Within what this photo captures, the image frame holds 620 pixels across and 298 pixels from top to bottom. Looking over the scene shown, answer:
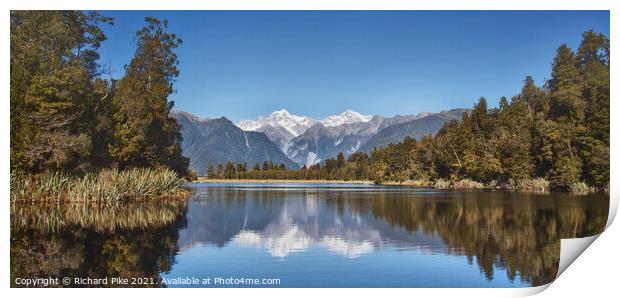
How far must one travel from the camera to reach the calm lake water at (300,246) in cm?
982

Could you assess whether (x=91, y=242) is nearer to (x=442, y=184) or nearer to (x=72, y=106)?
(x=72, y=106)

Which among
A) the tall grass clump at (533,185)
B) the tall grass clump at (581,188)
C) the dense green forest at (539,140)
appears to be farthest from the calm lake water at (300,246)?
the tall grass clump at (533,185)

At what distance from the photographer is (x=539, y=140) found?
1631 inches

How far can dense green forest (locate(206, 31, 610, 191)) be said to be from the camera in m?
31.2

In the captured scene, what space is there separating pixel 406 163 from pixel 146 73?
41742 millimetres

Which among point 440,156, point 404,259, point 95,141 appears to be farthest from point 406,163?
point 404,259

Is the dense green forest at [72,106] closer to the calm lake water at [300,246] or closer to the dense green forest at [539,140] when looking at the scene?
the calm lake water at [300,246]

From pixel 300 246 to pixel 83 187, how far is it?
43.4 feet

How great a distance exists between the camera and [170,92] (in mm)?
39594

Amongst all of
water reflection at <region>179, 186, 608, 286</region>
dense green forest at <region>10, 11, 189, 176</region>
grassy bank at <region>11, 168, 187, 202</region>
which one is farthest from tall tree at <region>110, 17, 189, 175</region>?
water reflection at <region>179, 186, 608, 286</region>

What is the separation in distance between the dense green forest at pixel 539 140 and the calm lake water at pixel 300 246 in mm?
9775

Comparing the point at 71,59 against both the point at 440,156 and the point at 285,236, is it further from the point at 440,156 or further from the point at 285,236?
the point at 440,156

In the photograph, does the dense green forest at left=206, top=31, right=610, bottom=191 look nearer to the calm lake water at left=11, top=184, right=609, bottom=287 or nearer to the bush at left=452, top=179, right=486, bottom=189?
the bush at left=452, top=179, right=486, bottom=189

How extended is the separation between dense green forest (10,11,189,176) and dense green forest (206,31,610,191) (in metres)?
19.5
